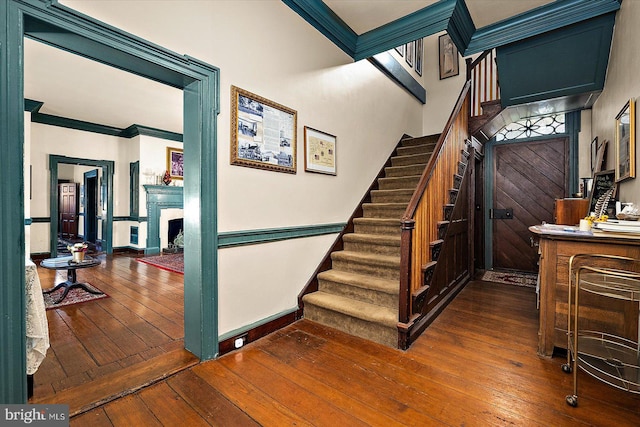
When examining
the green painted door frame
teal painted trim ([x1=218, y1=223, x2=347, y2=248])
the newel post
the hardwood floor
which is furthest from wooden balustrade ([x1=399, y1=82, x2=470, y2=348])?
the green painted door frame

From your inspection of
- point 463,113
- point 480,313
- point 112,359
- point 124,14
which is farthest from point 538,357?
point 124,14

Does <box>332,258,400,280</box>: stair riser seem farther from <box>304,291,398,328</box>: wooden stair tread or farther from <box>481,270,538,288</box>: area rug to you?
<box>481,270,538,288</box>: area rug

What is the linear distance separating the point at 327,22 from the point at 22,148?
277 cm

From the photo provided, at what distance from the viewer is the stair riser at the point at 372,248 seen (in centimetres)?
309

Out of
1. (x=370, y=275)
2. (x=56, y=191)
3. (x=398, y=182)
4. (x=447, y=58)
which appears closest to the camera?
(x=370, y=275)

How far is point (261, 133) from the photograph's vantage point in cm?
245

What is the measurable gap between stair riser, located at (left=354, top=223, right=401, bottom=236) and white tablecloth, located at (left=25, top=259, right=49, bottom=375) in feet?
9.42

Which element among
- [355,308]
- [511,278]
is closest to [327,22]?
[355,308]

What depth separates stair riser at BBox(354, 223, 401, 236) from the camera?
332 centimetres

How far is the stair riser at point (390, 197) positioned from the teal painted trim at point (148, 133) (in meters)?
5.42

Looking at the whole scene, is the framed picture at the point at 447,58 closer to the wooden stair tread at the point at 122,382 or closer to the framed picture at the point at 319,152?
the framed picture at the point at 319,152

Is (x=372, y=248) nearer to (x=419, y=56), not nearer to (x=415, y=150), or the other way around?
(x=415, y=150)

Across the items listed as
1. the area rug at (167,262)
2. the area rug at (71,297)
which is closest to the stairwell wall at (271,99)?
the area rug at (71,297)

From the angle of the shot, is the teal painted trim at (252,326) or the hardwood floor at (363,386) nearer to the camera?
the hardwood floor at (363,386)
